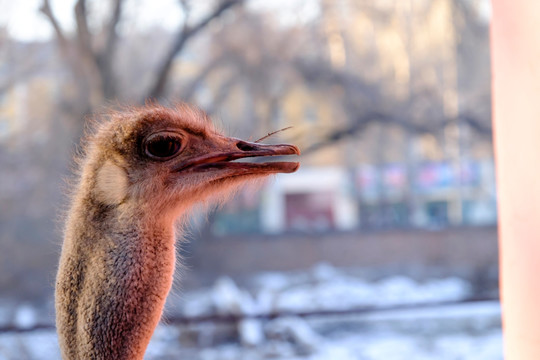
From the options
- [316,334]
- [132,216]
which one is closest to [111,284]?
[132,216]

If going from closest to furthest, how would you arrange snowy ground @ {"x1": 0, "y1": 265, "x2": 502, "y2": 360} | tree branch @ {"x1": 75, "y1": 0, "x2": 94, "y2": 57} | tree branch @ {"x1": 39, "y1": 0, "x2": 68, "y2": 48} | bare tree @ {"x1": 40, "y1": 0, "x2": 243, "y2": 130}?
snowy ground @ {"x1": 0, "y1": 265, "x2": 502, "y2": 360} < tree branch @ {"x1": 39, "y1": 0, "x2": 68, "y2": 48} < tree branch @ {"x1": 75, "y1": 0, "x2": 94, "y2": 57} < bare tree @ {"x1": 40, "y1": 0, "x2": 243, "y2": 130}

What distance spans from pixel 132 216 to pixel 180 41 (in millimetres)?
6289

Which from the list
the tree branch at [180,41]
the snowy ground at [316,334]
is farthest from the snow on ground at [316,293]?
the tree branch at [180,41]

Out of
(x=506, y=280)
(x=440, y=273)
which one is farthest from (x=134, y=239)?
(x=440, y=273)

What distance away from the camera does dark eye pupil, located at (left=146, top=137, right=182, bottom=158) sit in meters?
0.87

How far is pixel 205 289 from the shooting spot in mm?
8375

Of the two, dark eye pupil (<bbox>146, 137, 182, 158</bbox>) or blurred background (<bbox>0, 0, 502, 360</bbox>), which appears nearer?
dark eye pupil (<bbox>146, 137, 182, 158</bbox>)

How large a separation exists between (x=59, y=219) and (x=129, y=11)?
250 inches

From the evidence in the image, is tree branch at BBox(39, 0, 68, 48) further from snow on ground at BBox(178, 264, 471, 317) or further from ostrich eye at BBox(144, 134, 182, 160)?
ostrich eye at BBox(144, 134, 182, 160)

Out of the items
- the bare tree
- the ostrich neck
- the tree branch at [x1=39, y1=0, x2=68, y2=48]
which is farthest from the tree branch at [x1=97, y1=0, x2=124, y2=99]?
the ostrich neck

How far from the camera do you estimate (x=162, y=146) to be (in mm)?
879

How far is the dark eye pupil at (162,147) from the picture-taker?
0.87m

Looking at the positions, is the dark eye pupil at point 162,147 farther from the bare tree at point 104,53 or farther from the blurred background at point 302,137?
the bare tree at point 104,53

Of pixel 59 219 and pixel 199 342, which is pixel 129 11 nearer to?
pixel 199 342
